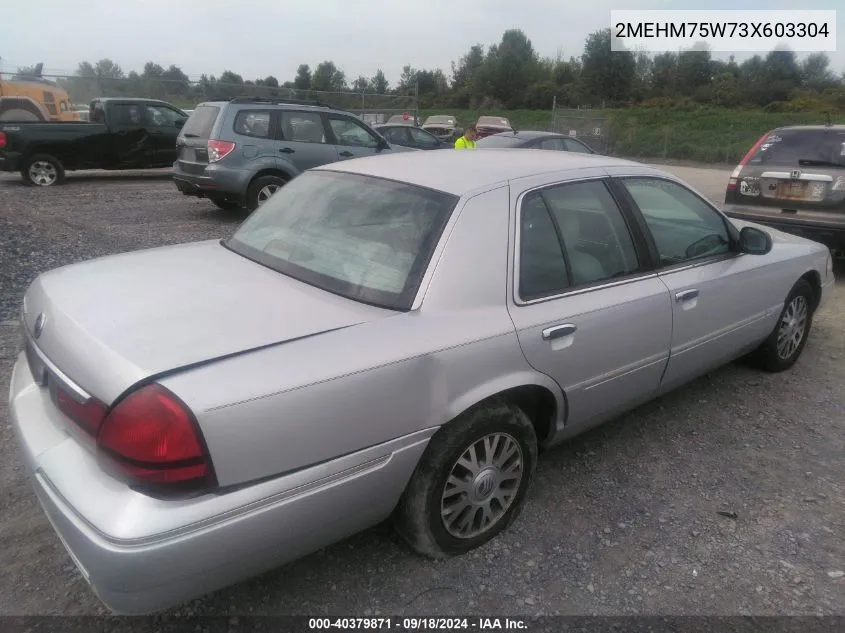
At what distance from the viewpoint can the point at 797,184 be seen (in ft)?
23.1

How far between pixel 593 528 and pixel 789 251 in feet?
8.25

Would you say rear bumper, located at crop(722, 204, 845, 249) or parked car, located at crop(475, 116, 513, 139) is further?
parked car, located at crop(475, 116, 513, 139)

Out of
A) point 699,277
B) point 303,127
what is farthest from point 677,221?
point 303,127

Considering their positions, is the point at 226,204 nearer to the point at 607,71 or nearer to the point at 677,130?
the point at 677,130

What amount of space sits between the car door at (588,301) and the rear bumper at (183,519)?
2.65 feet

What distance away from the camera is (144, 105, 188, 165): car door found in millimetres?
13133

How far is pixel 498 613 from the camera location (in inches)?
94.7

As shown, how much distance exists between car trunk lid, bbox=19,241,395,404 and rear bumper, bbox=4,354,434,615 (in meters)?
0.27

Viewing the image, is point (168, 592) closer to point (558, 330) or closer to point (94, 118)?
point (558, 330)

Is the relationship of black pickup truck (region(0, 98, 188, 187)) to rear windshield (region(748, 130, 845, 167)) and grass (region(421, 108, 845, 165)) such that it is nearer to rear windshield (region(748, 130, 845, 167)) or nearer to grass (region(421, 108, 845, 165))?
rear windshield (region(748, 130, 845, 167))

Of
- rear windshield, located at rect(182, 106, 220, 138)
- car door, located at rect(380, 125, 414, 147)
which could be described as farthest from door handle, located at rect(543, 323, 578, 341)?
car door, located at rect(380, 125, 414, 147)

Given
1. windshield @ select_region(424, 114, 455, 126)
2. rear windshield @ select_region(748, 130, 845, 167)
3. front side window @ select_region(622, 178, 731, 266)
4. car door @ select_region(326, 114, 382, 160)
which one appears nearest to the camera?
front side window @ select_region(622, 178, 731, 266)

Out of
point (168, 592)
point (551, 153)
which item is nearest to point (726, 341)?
point (551, 153)

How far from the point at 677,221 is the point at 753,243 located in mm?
503
